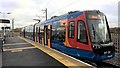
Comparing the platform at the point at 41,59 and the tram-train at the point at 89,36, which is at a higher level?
the tram-train at the point at 89,36

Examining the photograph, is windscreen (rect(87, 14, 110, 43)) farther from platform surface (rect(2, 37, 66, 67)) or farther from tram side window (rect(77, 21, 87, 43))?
platform surface (rect(2, 37, 66, 67))

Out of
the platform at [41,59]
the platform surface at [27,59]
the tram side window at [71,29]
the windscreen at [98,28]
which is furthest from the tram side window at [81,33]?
the platform surface at [27,59]

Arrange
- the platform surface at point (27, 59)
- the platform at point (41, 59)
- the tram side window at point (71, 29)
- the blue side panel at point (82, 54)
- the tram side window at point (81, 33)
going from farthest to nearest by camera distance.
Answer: the tram side window at point (71, 29)
the tram side window at point (81, 33)
the blue side panel at point (82, 54)
the platform surface at point (27, 59)
the platform at point (41, 59)

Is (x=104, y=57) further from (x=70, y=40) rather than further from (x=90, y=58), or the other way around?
(x=70, y=40)

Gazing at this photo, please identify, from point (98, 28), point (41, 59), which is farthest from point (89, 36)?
point (41, 59)

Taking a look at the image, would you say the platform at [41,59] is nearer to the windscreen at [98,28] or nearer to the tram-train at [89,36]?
the tram-train at [89,36]

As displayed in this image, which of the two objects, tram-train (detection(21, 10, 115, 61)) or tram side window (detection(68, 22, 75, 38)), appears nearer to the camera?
tram-train (detection(21, 10, 115, 61))

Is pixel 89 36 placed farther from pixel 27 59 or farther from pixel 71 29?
pixel 27 59

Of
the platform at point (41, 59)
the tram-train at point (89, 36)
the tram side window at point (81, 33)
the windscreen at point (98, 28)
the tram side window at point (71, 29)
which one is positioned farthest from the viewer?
the tram side window at point (71, 29)

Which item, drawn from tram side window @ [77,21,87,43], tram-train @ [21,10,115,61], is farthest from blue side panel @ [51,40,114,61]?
tram side window @ [77,21,87,43]

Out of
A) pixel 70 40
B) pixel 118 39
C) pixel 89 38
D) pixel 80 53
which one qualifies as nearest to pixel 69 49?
pixel 70 40

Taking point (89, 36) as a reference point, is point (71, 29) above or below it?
above

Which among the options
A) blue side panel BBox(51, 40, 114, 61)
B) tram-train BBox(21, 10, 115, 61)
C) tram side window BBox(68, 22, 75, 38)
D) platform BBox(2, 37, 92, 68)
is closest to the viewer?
platform BBox(2, 37, 92, 68)

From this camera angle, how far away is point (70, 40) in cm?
1519
